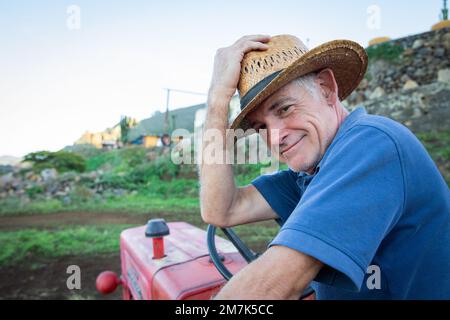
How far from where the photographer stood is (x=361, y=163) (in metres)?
0.75

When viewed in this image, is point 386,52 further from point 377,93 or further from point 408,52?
point 377,93

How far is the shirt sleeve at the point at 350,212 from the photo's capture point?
26.8 inches

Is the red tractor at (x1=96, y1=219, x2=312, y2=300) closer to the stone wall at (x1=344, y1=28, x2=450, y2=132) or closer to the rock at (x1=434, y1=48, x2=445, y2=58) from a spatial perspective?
the stone wall at (x1=344, y1=28, x2=450, y2=132)

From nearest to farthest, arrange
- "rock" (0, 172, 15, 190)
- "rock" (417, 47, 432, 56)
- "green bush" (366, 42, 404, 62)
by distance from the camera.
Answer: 1. "rock" (417, 47, 432, 56)
2. "green bush" (366, 42, 404, 62)
3. "rock" (0, 172, 15, 190)

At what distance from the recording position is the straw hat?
1.04m

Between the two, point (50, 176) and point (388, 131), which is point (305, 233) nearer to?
point (388, 131)

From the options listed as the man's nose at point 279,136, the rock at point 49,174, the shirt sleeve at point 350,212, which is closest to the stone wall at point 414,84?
the man's nose at point 279,136

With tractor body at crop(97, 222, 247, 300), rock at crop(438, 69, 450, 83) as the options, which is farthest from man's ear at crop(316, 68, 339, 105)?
rock at crop(438, 69, 450, 83)

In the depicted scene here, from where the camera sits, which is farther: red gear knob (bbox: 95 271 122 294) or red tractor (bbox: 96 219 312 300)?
red gear knob (bbox: 95 271 122 294)

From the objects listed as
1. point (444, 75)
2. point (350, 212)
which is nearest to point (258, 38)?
point (350, 212)

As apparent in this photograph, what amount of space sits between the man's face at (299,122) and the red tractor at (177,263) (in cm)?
58

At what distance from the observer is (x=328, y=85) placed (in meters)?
1.16

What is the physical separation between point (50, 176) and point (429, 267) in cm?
1253

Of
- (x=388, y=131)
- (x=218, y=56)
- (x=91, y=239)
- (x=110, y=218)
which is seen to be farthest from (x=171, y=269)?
(x=110, y=218)
